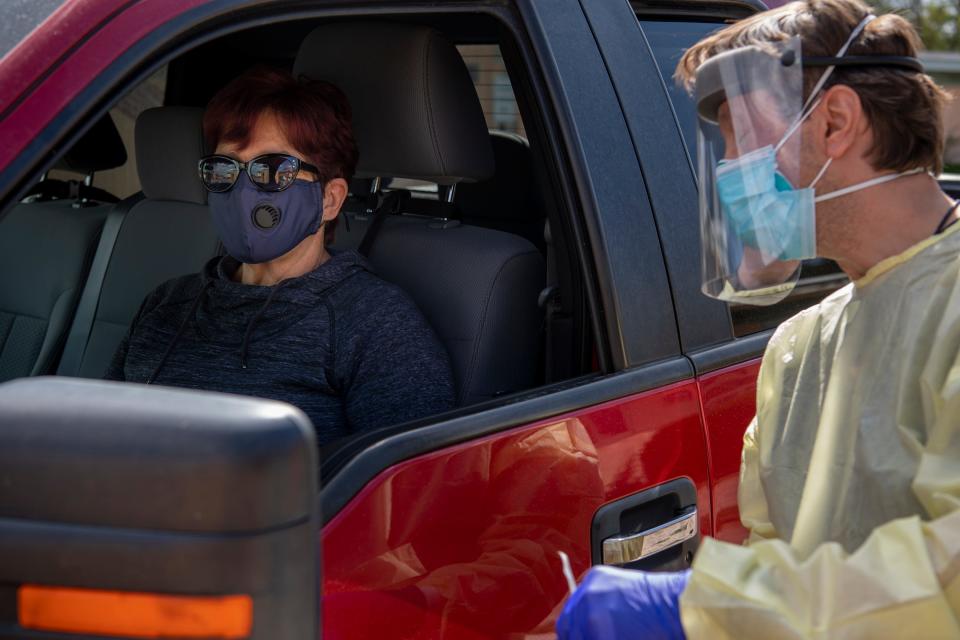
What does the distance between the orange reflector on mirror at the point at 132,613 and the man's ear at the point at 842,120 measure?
107 cm

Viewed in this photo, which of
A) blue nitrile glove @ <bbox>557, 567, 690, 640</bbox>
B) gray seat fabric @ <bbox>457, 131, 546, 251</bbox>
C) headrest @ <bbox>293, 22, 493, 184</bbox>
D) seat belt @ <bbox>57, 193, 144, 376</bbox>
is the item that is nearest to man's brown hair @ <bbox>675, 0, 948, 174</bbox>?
blue nitrile glove @ <bbox>557, 567, 690, 640</bbox>

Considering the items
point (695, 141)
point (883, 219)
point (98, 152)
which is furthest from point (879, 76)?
point (98, 152)

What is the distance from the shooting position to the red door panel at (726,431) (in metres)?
2.19

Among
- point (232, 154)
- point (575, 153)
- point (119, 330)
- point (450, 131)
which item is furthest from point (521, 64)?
point (119, 330)

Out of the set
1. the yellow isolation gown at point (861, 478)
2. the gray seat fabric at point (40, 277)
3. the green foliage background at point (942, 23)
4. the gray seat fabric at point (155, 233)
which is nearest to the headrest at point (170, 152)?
the gray seat fabric at point (155, 233)

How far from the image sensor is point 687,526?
6.93 feet

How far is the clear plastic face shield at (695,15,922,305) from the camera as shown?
1.71 metres

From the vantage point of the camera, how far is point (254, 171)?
252 centimetres

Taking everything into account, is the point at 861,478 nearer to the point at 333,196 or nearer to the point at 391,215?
the point at 333,196

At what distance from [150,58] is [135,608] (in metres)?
0.79

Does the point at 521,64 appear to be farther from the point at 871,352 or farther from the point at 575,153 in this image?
the point at 871,352

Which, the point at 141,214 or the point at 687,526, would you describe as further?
the point at 141,214

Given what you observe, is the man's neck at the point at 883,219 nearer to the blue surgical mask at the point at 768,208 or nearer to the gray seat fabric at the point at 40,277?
the blue surgical mask at the point at 768,208

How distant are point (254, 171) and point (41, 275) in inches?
63.2
